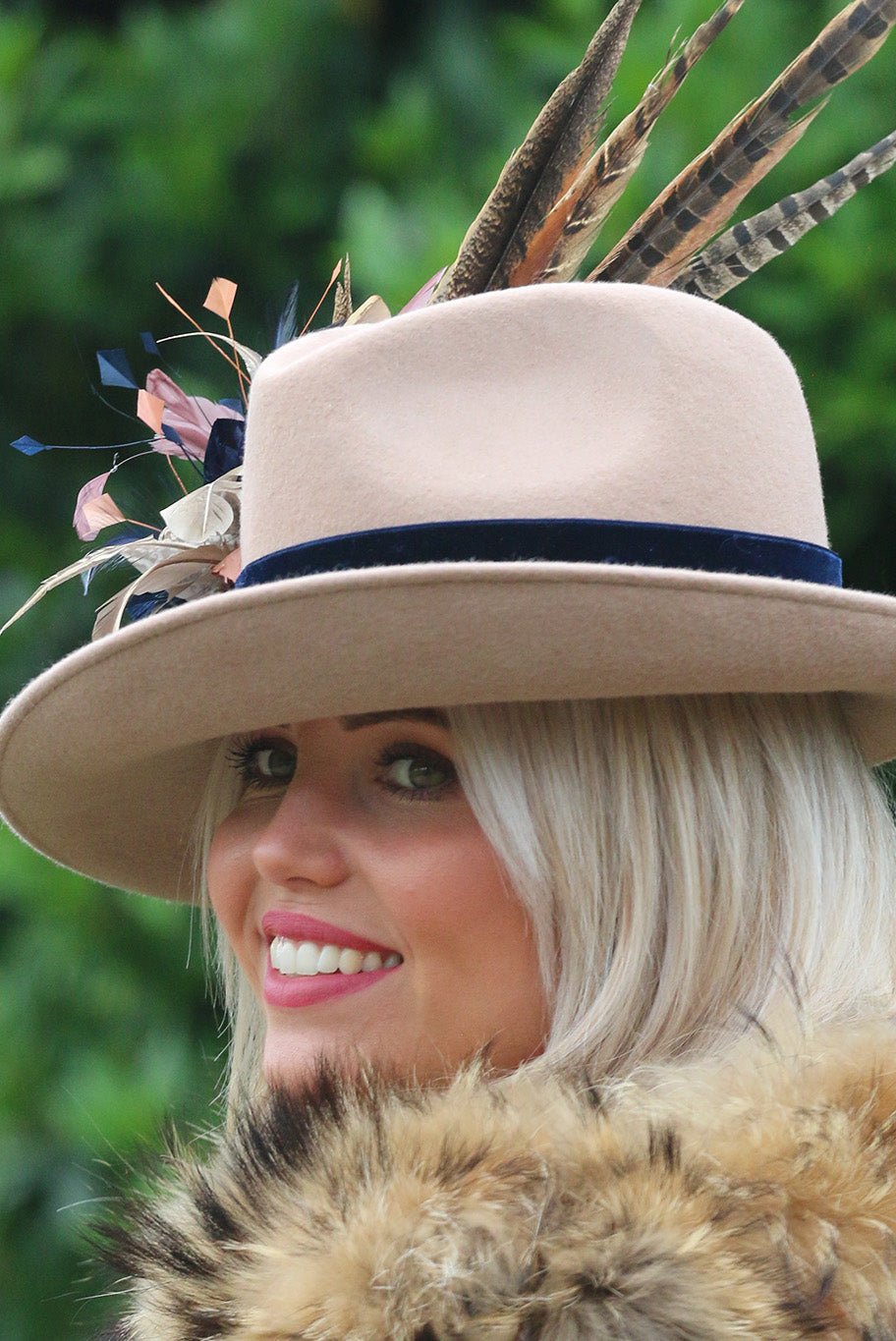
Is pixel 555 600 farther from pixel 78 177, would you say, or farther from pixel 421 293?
pixel 78 177

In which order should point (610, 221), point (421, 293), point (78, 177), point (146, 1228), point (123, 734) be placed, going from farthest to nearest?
point (78, 177) < point (610, 221) < point (421, 293) < point (123, 734) < point (146, 1228)

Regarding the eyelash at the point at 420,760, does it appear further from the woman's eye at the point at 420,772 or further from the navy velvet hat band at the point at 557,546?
the navy velvet hat band at the point at 557,546

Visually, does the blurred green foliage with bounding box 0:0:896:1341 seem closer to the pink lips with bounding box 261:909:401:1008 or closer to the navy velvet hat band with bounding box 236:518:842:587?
the navy velvet hat band with bounding box 236:518:842:587

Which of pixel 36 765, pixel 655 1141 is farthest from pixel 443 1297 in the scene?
pixel 36 765

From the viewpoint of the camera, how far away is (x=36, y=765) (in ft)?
5.57

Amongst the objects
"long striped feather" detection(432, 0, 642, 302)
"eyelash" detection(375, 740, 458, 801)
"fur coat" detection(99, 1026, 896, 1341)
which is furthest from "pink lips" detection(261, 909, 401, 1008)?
"long striped feather" detection(432, 0, 642, 302)

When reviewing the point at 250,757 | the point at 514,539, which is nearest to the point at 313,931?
the point at 250,757

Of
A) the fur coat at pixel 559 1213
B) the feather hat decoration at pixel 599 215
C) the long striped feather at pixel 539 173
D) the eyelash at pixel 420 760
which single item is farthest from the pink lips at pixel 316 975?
the long striped feather at pixel 539 173

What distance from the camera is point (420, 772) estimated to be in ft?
4.85

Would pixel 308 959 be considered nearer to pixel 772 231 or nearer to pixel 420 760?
pixel 420 760

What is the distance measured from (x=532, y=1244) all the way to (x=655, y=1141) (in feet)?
0.38

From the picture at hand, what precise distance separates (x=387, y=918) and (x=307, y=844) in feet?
0.37

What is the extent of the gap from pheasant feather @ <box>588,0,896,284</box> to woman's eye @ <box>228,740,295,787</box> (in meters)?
0.65

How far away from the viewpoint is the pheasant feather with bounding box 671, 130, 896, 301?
1.74m
